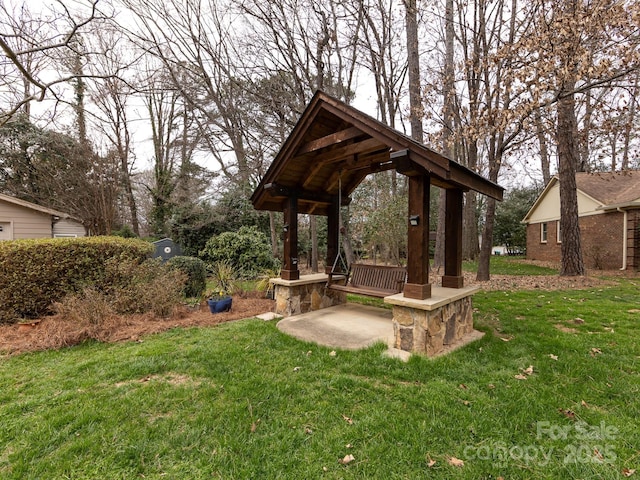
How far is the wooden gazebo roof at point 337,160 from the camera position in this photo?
3.31 metres

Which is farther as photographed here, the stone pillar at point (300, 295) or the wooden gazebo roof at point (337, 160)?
the stone pillar at point (300, 295)

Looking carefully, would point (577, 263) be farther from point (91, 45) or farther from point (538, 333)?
point (91, 45)

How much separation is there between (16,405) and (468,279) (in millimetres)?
9413

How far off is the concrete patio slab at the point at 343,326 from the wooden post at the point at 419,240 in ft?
2.62

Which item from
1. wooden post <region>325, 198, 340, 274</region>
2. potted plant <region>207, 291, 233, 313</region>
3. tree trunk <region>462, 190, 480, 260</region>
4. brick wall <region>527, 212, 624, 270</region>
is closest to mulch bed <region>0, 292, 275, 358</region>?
potted plant <region>207, 291, 233, 313</region>

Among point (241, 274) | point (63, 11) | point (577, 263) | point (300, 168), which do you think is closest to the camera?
point (300, 168)

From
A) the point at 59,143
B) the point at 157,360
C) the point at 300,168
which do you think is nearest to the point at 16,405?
the point at 157,360

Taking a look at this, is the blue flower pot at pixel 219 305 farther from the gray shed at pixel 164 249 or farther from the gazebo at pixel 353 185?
the gray shed at pixel 164 249

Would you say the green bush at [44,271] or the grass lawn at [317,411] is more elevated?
the green bush at [44,271]

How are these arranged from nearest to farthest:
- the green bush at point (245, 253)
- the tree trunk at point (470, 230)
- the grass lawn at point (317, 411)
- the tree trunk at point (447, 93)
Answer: the grass lawn at point (317, 411) → the tree trunk at point (447, 93) → the green bush at point (245, 253) → the tree trunk at point (470, 230)

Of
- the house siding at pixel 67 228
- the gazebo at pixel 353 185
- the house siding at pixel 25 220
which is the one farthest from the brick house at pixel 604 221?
the house siding at pixel 67 228

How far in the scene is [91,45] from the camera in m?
9.50

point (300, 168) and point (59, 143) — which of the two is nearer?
point (300, 168)

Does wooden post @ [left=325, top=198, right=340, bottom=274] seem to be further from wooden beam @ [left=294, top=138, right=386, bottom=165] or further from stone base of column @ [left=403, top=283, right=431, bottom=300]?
stone base of column @ [left=403, top=283, right=431, bottom=300]
